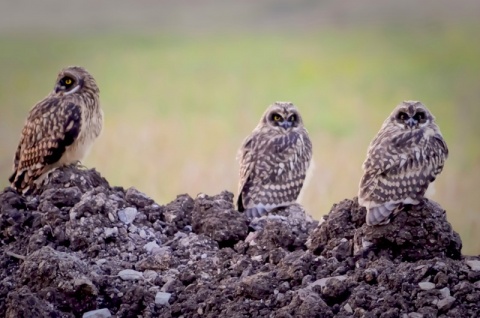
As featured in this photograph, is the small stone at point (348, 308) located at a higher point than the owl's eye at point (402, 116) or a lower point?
lower

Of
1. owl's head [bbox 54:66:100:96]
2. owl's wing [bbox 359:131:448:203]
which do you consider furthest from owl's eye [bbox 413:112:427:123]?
owl's head [bbox 54:66:100:96]

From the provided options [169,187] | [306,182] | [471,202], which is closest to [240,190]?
[306,182]

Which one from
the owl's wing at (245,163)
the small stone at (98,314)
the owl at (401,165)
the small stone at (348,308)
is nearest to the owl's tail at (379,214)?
the owl at (401,165)

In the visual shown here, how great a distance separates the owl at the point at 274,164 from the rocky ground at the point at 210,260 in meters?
0.82

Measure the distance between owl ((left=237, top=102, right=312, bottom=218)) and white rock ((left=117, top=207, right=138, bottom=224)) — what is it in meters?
1.36

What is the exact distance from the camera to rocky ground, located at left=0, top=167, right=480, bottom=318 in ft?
17.4

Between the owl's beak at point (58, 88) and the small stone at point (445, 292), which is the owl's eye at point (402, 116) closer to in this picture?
the small stone at point (445, 292)

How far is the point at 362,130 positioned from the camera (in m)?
9.80

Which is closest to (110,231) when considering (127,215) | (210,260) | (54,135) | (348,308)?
(127,215)

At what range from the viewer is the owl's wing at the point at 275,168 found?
8039mm

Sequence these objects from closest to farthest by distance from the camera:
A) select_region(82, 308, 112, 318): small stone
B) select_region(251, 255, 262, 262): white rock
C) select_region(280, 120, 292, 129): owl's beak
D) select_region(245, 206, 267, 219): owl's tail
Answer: select_region(82, 308, 112, 318): small stone → select_region(251, 255, 262, 262): white rock → select_region(245, 206, 267, 219): owl's tail → select_region(280, 120, 292, 129): owl's beak

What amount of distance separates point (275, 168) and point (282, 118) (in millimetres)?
547

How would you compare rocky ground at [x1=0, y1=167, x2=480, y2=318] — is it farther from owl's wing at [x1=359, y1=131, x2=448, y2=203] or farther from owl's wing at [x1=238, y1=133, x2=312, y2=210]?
owl's wing at [x1=238, y1=133, x2=312, y2=210]

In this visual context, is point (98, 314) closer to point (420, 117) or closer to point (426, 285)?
point (426, 285)
